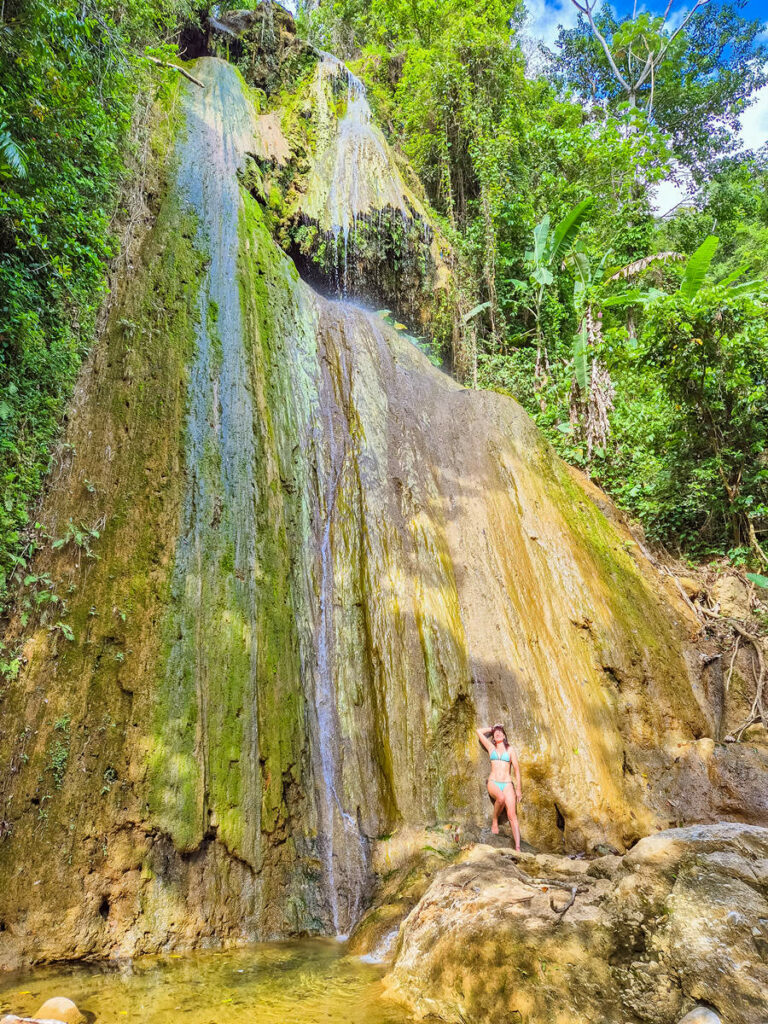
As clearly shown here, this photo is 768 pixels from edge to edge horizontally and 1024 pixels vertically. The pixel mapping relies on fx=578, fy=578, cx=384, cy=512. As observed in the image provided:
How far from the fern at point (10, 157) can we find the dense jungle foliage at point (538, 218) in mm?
24

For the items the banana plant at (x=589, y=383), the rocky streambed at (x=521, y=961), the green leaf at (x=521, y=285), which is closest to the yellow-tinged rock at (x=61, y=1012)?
the rocky streambed at (x=521, y=961)

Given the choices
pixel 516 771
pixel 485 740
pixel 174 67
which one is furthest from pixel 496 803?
pixel 174 67

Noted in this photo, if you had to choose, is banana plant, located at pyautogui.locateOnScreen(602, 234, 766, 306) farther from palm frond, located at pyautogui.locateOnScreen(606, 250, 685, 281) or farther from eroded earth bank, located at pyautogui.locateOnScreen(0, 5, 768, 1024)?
eroded earth bank, located at pyautogui.locateOnScreen(0, 5, 768, 1024)

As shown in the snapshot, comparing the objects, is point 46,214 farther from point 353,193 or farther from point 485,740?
point 353,193

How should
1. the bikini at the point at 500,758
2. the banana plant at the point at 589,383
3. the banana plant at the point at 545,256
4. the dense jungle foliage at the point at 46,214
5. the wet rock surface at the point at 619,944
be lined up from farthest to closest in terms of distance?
the banana plant at the point at 545,256
the banana plant at the point at 589,383
the bikini at the point at 500,758
the dense jungle foliage at the point at 46,214
the wet rock surface at the point at 619,944

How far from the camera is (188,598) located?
20.1ft

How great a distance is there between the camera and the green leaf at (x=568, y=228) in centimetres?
1429

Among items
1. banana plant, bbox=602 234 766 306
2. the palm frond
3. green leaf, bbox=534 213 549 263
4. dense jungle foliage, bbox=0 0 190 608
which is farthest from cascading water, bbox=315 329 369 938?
the palm frond

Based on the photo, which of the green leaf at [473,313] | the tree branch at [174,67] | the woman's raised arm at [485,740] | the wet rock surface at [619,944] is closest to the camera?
the wet rock surface at [619,944]

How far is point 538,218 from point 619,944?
17.9 meters

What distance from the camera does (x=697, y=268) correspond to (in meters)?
10.6

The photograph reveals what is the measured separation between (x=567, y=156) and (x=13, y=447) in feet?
55.5

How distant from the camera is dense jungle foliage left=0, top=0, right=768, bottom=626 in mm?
6117

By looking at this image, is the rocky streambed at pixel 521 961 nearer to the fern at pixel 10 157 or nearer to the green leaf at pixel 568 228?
the fern at pixel 10 157
